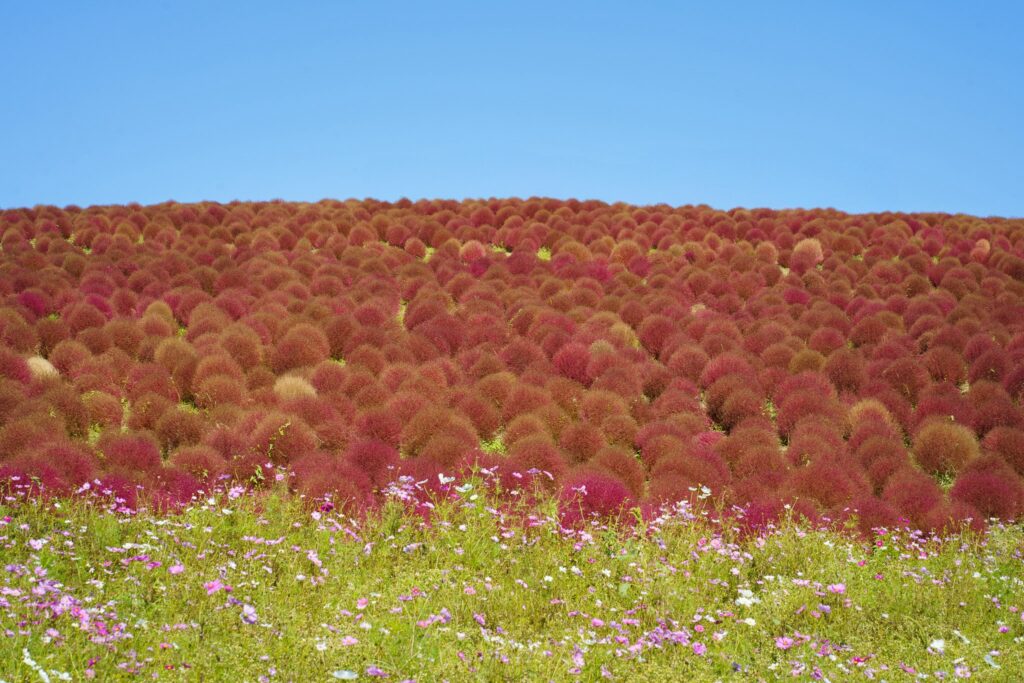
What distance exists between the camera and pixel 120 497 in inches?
279

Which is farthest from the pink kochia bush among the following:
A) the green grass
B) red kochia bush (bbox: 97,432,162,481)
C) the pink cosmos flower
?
the pink cosmos flower

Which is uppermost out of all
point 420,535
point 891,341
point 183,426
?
Answer: point 891,341

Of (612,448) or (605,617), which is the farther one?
(612,448)

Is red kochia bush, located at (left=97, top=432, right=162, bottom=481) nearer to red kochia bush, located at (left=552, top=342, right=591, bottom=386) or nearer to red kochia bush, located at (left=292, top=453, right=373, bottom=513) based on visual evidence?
red kochia bush, located at (left=292, top=453, right=373, bottom=513)

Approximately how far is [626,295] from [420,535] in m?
6.98

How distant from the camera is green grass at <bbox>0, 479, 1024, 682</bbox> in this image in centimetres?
478

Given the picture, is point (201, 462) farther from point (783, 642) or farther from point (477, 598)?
point (783, 642)

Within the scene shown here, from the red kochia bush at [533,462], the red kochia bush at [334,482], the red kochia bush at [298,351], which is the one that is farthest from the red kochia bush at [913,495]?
the red kochia bush at [298,351]

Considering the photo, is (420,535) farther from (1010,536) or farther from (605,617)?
(1010,536)

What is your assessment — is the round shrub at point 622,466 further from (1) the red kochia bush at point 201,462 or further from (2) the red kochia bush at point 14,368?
(2) the red kochia bush at point 14,368

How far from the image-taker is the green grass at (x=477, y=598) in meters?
4.78

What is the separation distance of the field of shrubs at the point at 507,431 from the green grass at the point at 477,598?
3 cm

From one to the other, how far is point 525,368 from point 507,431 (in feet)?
5.54

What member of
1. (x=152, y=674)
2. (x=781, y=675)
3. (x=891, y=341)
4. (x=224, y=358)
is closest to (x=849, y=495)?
(x=781, y=675)
